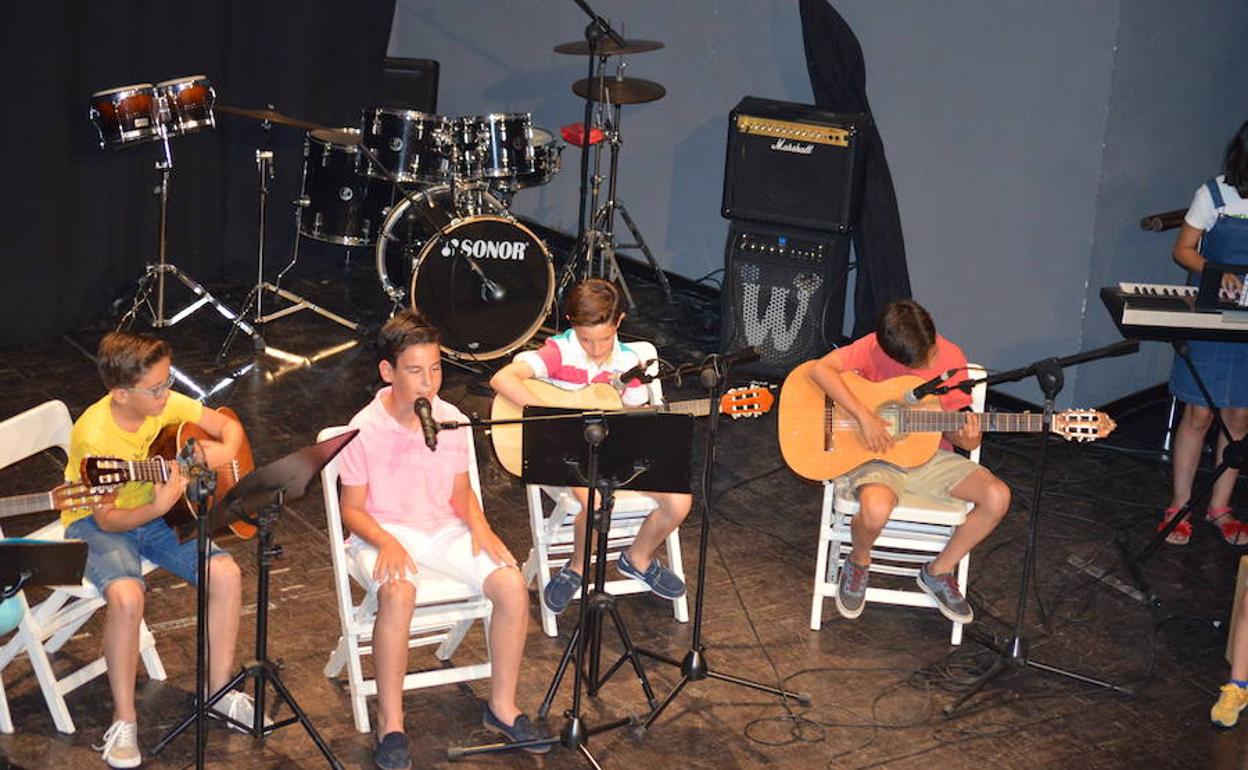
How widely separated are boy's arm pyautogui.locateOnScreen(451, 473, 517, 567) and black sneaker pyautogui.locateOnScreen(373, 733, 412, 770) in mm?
613

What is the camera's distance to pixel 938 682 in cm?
535

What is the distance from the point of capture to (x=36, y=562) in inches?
157

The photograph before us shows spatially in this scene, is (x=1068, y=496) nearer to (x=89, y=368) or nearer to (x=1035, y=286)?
(x=1035, y=286)

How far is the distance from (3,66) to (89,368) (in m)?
1.54

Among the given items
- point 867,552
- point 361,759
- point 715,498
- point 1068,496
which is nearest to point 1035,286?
point 1068,496

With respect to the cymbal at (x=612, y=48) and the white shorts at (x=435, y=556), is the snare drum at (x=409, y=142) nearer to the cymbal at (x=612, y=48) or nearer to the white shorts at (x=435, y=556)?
the cymbal at (x=612, y=48)

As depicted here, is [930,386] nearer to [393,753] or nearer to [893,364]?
[893,364]

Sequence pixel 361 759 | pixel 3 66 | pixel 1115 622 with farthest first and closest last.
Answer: pixel 3 66 → pixel 1115 622 → pixel 361 759

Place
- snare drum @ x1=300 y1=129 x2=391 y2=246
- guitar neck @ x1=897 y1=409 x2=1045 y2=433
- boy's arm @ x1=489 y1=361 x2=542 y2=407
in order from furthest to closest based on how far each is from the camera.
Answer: snare drum @ x1=300 y1=129 x2=391 y2=246, boy's arm @ x1=489 y1=361 x2=542 y2=407, guitar neck @ x1=897 y1=409 x2=1045 y2=433

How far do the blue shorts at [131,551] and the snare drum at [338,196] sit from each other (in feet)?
12.8

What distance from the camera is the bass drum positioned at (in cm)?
796

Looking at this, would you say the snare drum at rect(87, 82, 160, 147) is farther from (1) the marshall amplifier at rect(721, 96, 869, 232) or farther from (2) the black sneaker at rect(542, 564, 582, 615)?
(2) the black sneaker at rect(542, 564, 582, 615)

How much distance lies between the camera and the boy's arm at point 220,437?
15.7 ft

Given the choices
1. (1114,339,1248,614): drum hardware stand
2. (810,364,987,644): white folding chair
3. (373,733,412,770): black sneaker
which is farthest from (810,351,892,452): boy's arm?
(373,733,412,770): black sneaker
